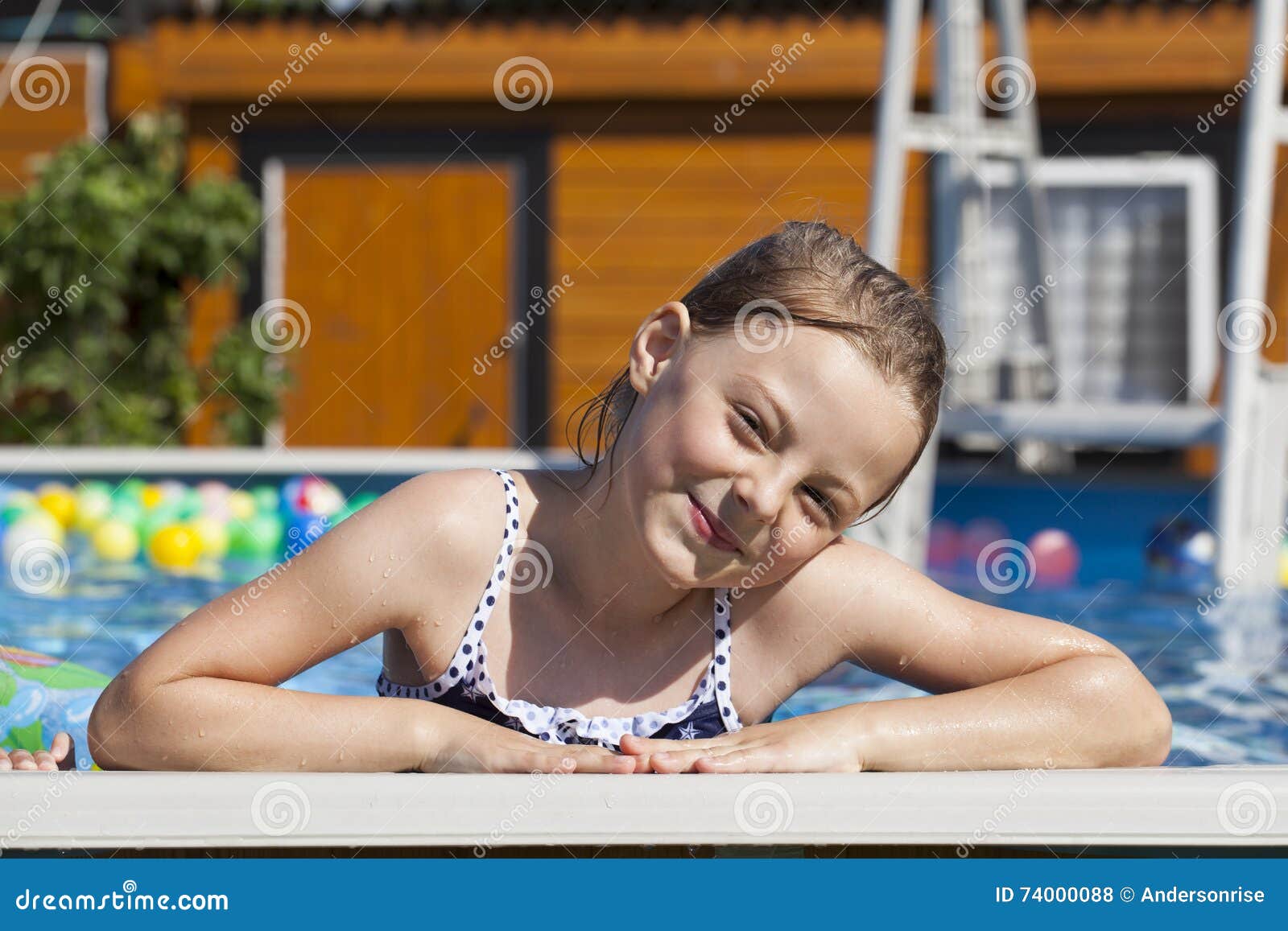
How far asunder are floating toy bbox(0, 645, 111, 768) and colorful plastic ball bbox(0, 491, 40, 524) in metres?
2.92

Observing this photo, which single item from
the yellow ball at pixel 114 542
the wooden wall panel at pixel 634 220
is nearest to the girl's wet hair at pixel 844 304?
the yellow ball at pixel 114 542

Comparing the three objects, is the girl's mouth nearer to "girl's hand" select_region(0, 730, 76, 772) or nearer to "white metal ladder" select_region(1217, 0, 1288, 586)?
"girl's hand" select_region(0, 730, 76, 772)

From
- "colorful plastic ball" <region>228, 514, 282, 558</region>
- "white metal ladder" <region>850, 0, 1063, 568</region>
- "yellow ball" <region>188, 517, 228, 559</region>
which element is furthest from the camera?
"colorful plastic ball" <region>228, 514, 282, 558</region>

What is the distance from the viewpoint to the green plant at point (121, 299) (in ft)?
26.9

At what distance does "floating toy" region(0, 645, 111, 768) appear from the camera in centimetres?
237

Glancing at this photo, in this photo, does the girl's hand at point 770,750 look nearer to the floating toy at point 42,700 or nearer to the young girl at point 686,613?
the young girl at point 686,613

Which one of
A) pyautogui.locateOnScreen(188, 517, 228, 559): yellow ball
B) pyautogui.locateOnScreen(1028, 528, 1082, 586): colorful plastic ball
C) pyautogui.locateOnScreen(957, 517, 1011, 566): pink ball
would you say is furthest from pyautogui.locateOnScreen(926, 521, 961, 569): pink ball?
pyautogui.locateOnScreen(188, 517, 228, 559): yellow ball

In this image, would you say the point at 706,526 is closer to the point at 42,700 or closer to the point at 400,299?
the point at 42,700

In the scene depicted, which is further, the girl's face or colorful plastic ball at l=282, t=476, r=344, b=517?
colorful plastic ball at l=282, t=476, r=344, b=517

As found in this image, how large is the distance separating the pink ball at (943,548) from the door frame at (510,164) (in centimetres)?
384

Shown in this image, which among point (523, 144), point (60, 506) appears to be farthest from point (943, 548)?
point (523, 144)

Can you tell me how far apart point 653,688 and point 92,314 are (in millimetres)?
7290

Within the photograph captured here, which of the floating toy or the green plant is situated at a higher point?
the green plant
